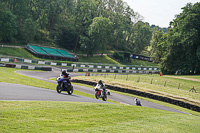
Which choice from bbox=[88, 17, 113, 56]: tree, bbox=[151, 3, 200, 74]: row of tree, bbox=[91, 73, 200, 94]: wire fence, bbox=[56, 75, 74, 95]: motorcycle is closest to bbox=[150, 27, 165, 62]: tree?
bbox=[151, 3, 200, 74]: row of tree

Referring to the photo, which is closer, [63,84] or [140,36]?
[63,84]

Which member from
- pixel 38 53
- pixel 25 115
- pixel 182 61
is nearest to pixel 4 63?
pixel 38 53

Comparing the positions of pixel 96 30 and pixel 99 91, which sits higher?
pixel 96 30

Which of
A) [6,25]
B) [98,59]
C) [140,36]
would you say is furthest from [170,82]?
[140,36]

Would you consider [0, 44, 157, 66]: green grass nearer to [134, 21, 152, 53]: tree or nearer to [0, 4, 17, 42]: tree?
[0, 4, 17, 42]: tree

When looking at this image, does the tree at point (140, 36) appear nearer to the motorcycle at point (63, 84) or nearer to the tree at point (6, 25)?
the tree at point (6, 25)

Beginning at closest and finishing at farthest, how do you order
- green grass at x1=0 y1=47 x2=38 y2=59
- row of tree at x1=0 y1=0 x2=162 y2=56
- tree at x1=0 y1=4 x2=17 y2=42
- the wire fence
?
the wire fence, green grass at x1=0 y1=47 x2=38 y2=59, tree at x1=0 y1=4 x2=17 y2=42, row of tree at x1=0 y1=0 x2=162 y2=56

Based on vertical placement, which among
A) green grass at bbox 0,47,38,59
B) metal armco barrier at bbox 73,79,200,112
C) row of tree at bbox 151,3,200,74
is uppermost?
row of tree at bbox 151,3,200,74

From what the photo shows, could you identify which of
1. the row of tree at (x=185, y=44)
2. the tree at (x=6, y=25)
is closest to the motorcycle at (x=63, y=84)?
the row of tree at (x=185, y=44)

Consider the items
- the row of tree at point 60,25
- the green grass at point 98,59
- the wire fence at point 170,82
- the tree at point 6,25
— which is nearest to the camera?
the wire fence at point 170,82

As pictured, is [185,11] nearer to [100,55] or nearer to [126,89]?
[126,89]

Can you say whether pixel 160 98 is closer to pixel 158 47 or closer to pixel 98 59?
pixel 158 47

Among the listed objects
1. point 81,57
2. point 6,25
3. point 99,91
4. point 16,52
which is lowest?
point 99,91

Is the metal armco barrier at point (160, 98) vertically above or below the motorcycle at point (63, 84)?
below
